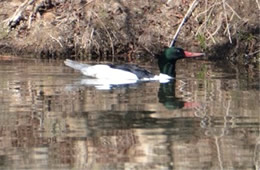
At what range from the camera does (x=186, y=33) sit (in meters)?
23.4

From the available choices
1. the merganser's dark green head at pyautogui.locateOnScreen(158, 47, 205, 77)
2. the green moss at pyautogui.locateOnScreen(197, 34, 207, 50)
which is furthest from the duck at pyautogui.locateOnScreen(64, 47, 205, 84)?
the green moss at pyautogui.locateOnScreen(197, 34, 207, 50)

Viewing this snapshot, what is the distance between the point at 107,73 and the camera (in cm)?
1703

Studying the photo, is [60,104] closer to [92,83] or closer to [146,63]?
[92,83]

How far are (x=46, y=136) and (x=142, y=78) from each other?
6471 millimetres

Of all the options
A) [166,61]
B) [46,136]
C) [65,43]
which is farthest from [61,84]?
[65,43]

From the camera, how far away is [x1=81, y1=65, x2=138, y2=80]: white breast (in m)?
16.8

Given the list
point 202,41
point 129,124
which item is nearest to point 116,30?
point 202,41

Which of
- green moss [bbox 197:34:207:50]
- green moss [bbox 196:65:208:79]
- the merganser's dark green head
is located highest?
green moss [bbox 197:34:207:50]

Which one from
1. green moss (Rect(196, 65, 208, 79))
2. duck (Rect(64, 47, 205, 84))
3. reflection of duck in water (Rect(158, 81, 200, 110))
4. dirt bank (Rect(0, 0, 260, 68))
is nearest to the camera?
reflection of duck in water (Rect(158, 81, 200, 110))

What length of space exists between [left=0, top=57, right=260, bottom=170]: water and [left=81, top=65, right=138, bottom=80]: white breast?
0.24m

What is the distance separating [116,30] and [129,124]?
38.3 feet

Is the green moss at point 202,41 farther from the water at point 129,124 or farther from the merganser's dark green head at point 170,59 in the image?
the water at point 129,124

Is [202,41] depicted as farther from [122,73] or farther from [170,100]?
[170,100]

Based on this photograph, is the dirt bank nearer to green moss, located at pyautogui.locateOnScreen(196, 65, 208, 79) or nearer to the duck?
green moss, located at pyautogui.locateOnScreen(196, 65, 208, 79)
